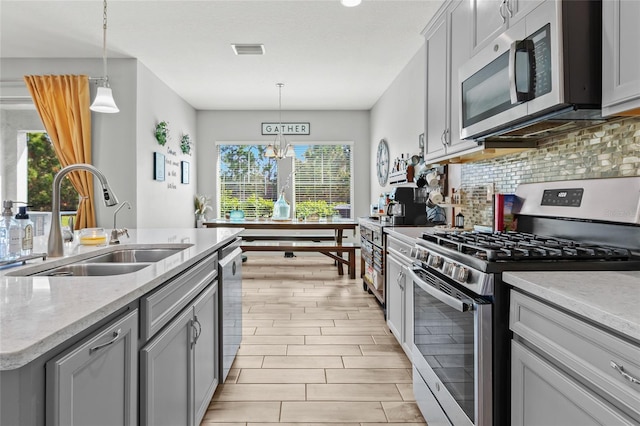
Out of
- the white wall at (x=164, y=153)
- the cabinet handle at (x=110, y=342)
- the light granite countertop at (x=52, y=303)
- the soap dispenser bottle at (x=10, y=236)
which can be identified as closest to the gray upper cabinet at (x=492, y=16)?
the light granite countertop at (x=52, y=303)

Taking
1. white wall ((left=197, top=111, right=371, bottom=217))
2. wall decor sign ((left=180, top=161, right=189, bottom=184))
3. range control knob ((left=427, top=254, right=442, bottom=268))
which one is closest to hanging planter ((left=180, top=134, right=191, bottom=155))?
wall decor sign ((left=180, top=161, right=189, bottom=184))

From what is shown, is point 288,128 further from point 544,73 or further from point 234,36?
point 544,73

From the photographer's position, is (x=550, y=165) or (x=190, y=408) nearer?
(x=190, y=408)

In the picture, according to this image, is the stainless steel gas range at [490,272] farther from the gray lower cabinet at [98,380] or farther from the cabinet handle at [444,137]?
the gray lower cabinet at [98,380]

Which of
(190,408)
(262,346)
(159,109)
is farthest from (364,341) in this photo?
(159,109)

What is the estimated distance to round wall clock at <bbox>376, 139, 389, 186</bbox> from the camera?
19.4 ft

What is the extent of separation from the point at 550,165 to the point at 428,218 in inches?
67.5

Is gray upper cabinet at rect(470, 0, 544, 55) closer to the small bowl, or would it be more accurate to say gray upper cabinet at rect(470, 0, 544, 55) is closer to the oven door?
the oven door

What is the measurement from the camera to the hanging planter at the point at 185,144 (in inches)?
250

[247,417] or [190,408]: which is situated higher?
[190,408]

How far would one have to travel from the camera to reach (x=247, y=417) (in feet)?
6.64

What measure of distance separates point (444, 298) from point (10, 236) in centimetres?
163

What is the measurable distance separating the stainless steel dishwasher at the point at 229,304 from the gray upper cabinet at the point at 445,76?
1607mm

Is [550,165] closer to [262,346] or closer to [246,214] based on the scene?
[262,346]
